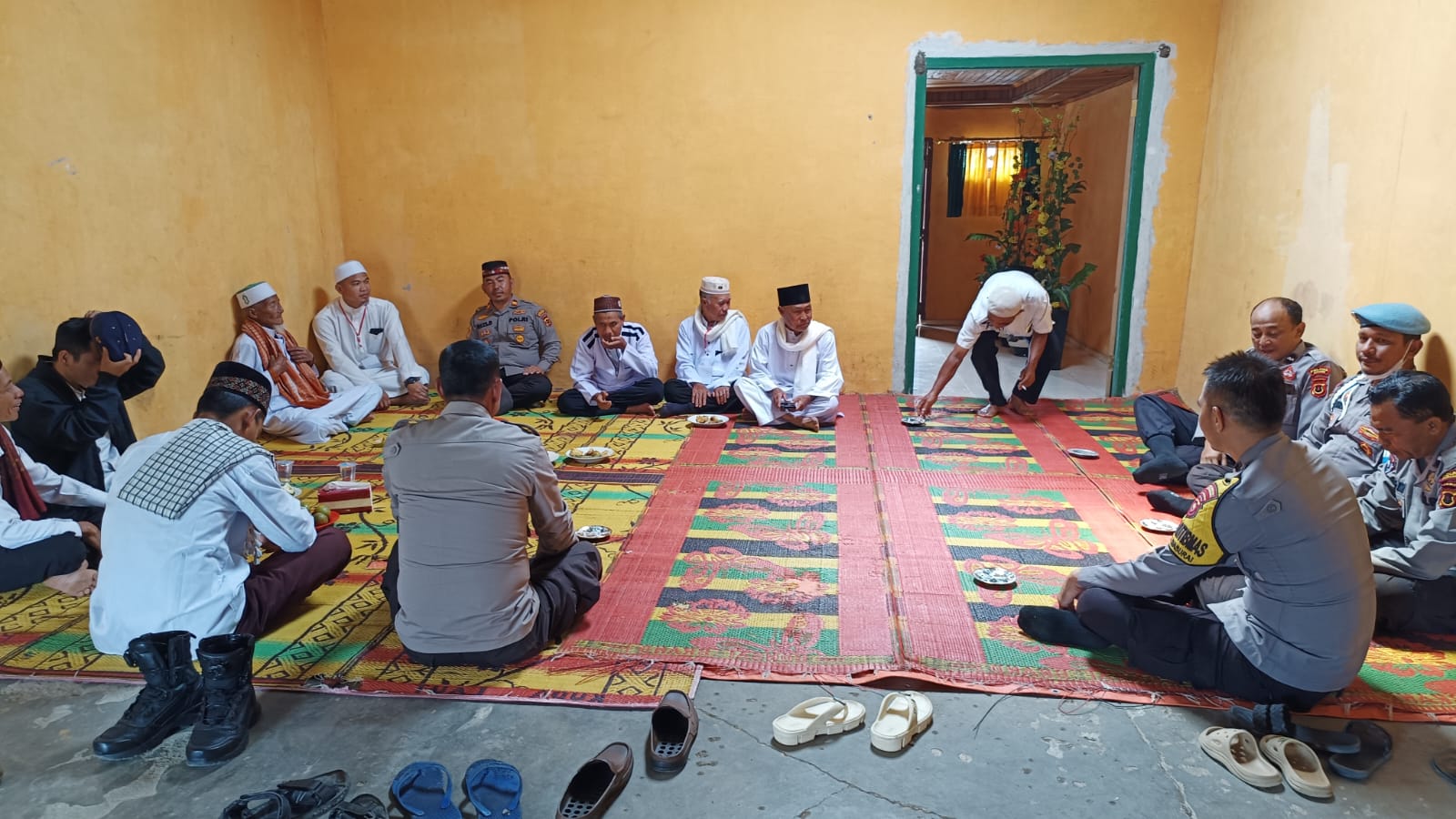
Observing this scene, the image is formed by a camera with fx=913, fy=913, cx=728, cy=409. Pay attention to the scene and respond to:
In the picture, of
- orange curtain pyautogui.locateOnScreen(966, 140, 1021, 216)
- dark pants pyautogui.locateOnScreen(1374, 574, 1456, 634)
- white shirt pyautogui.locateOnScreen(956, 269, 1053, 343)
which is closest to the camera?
dark pants pyautogui.locateOnScreen(1374, 574, 1456, 634)

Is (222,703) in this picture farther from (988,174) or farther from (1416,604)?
(988,174)

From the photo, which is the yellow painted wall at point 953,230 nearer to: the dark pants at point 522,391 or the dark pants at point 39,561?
the dark pants at point 522,391

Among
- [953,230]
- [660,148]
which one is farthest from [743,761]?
[953,230]

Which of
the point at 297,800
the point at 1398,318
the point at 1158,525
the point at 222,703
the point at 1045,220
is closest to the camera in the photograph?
the point at 297,800

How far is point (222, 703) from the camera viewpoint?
236 centimetres

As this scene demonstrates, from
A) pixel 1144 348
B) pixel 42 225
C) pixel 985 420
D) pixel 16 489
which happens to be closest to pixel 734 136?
pixel 985 420

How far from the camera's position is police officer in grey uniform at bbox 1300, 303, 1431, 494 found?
11.4 feet

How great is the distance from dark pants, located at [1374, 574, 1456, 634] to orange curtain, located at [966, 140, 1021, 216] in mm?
8290

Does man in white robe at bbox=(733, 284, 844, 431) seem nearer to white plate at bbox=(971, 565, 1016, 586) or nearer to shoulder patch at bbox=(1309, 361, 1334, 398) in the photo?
white plate at bbox=(971, 565, 1016, 586)

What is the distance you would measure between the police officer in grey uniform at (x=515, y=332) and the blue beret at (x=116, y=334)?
7.89 feet

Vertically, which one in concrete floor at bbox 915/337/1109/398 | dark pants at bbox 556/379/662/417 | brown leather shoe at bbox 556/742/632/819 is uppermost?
dark pants at bbox 556/379/662/417

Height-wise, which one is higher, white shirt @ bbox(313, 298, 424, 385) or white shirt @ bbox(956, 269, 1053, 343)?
white shirt @ bbox(956, 269, 1053, 343)

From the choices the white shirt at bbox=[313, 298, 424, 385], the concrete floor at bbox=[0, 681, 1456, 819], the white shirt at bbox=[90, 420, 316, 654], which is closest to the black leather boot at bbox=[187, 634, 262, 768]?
the concrete floor at bbox=[0, 681, 1456, 819]

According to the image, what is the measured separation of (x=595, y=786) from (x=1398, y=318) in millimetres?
3495
